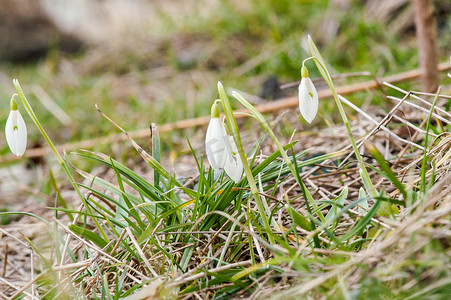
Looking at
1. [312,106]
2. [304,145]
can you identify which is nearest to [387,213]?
[312,106]

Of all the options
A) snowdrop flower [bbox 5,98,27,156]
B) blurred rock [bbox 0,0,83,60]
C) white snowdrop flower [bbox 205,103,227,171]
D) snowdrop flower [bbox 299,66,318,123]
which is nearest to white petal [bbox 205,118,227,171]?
white snowdrop flower [bbox 205,103,227,171]

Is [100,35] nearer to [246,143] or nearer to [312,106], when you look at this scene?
[246,143]

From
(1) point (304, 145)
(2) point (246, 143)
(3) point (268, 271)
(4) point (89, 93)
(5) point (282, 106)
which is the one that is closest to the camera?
(3) point (268, 271)

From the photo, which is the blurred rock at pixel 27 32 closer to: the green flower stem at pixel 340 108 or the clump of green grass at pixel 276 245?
the clump of green grass at pixel 276 245

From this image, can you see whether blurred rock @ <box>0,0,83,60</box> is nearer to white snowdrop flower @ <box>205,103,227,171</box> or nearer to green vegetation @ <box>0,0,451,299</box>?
green vegetation @ <box>0,0,451,299</box>

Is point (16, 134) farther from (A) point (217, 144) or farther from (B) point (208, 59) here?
(B) point (208, 59)

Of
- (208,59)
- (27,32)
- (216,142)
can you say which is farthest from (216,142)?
(27,32)
